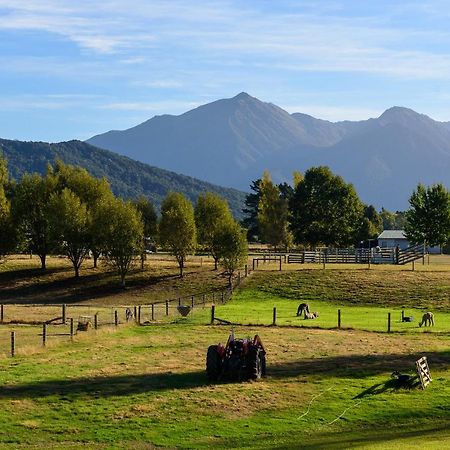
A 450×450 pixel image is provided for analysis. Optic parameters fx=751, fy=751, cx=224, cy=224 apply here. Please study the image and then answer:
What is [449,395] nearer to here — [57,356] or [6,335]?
[57,356]

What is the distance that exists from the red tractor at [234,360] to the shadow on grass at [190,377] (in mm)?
457

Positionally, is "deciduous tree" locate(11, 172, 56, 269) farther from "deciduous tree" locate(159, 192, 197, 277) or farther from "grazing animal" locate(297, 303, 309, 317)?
"grazing animal" locate(297, 303, 309, 317)

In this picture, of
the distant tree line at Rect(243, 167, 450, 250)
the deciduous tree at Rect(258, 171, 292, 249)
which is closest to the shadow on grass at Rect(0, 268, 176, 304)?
the distant tree line at Rect(243, 167, 450, 250)

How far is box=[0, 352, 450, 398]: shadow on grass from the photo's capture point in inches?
1241

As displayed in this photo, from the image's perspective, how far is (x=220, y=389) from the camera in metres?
32.3

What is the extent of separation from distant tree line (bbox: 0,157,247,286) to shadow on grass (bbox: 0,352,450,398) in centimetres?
4670

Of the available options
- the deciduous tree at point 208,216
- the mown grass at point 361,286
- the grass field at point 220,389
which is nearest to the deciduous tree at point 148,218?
the deciduous tree at point 208,216

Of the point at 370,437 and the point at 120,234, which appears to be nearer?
the point at 370,437

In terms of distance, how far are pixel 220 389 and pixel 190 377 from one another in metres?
2.70

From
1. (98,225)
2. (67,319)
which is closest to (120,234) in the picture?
(98,225)

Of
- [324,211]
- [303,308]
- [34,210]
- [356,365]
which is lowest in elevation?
[356,365]

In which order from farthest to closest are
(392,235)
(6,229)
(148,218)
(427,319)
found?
(392,235) < (148,218) < (6,229) < (427,319)

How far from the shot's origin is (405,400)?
31.5 m

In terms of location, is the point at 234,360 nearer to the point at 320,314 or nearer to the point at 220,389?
the point at 220,389
